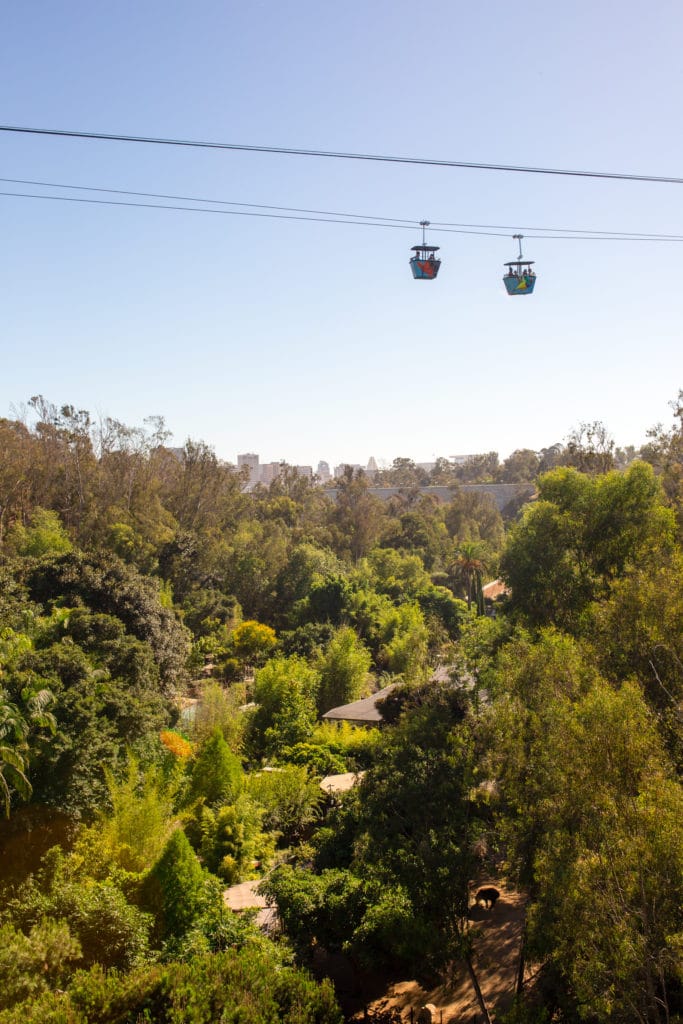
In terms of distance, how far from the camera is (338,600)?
2433cm

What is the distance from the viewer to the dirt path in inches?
314

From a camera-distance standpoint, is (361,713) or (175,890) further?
(361,713)

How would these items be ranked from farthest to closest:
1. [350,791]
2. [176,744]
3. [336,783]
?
1. [176,744]
2. [336,783]
3. [350,791]

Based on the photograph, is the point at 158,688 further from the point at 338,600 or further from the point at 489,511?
A: the point at 489,511

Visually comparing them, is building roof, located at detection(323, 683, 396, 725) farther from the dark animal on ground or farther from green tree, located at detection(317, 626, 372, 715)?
the dark animal on ground

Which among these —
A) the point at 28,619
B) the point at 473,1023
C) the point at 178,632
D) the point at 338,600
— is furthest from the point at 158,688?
the point at 473,1023

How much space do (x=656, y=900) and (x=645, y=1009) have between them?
2.15 ft

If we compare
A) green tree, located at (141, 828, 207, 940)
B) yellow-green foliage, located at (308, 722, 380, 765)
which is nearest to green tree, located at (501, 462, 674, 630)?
yellow-green foliage, located at (308, 722, 380, 765)

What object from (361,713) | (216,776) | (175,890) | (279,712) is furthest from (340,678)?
(175,890)

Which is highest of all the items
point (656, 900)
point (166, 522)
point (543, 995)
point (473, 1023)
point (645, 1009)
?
point (166, 522)

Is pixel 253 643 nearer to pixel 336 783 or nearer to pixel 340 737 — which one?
pixel 340 737

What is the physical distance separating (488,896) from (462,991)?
1998 mm

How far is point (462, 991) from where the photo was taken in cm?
849

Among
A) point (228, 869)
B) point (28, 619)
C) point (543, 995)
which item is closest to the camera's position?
point (543, 995)
